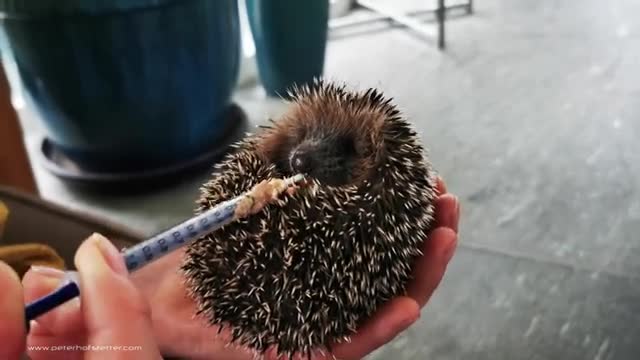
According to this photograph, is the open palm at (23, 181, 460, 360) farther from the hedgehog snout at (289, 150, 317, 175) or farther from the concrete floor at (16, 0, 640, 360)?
the concrete floor at (16, 0, 640, 360)

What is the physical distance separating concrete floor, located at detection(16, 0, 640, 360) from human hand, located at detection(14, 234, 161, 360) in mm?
878

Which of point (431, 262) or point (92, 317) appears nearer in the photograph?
point (92, 317)

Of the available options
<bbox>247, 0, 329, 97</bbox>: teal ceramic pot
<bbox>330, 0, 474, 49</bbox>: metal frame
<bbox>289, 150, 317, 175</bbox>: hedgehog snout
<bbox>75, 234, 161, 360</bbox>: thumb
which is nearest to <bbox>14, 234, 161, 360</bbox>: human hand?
<bbox>75, 234, 161, 360</bbox>: thumb

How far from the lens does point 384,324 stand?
A: 0.73 metres

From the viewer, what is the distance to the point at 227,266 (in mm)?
685

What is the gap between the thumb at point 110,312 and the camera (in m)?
0.47

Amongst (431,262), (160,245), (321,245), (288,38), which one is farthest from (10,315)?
(288,38)

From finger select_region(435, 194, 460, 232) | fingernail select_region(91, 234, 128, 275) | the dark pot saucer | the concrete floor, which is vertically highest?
fingernail select_region(91, 234, 128, 275)

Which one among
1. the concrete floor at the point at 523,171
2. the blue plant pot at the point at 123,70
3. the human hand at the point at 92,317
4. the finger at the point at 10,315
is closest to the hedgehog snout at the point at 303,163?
the human hand at the point at 92,317

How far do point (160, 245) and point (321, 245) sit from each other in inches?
5.7

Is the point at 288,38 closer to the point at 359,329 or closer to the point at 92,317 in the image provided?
the point at 359,329

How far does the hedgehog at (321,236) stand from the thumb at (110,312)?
0.18 meters

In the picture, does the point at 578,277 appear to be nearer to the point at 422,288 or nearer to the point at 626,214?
the point at 626,214

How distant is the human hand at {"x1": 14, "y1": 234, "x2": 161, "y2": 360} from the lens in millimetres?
426
